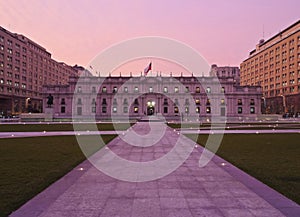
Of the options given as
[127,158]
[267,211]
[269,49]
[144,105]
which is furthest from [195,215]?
[269,49]

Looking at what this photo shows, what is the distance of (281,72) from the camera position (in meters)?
93.9

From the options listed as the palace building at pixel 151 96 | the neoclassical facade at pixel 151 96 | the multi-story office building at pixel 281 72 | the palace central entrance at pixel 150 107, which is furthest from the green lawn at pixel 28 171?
the multi-story office building at pixel 281 72

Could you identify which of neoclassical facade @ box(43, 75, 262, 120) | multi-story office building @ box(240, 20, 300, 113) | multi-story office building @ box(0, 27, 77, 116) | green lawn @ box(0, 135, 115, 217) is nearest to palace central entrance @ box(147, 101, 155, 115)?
neoclassical facade @ box(43, 75, 262, 120)

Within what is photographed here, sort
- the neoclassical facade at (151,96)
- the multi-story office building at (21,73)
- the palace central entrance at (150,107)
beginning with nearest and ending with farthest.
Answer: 1. the multi-story office building at (21,73)
2. the neoclassical facade at (151,96)
3. the palace central entrance at (150,107)

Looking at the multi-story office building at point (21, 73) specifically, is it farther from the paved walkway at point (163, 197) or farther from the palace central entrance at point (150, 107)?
the paved walkway at point (163, 197)

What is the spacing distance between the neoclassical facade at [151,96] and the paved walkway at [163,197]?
3292 inches

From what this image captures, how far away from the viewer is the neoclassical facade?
9125 centimetres

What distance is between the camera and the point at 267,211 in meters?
Answer: 5.30

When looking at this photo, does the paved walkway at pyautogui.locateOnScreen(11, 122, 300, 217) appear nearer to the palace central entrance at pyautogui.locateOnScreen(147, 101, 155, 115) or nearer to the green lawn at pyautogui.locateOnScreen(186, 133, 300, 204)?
the green lawn at pyautogui.locateOnScreen(186, 133, 300, 204)

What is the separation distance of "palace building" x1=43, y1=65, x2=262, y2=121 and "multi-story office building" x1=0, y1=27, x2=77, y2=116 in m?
9.33

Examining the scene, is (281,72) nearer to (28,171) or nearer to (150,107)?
(150,107)

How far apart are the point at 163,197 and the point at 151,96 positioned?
288 ft

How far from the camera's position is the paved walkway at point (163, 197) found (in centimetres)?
527

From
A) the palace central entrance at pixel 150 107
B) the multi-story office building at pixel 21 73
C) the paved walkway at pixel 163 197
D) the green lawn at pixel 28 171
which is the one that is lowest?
the paved walkway at pixel 163 197
